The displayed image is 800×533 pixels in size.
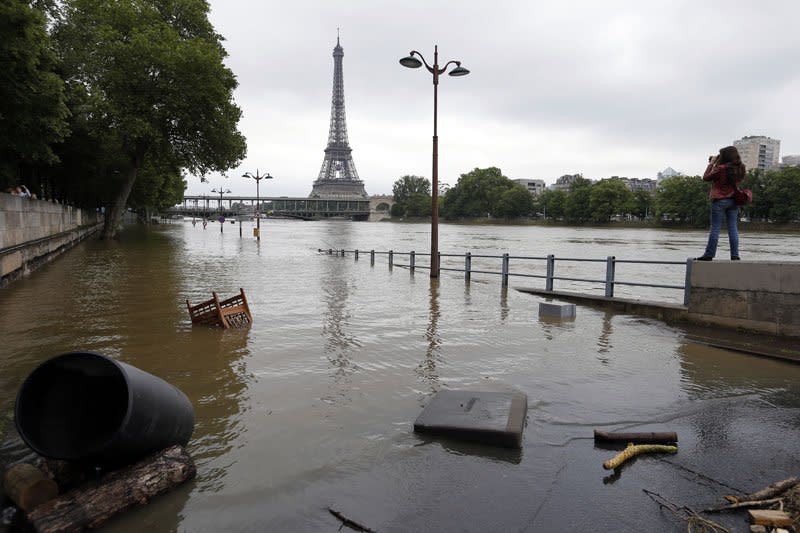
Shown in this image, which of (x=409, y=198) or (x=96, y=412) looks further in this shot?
(x=409, y=198)

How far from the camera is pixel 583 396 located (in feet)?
19.3

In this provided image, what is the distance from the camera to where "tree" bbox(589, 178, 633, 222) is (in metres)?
117

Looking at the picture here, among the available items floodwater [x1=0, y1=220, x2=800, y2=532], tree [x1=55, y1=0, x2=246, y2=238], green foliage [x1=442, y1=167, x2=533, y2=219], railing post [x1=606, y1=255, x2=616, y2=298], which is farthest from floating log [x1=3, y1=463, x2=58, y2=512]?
green foliage [x1=442, y1=167, x2=533, y2=219]

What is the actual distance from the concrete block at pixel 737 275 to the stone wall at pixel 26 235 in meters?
17.1

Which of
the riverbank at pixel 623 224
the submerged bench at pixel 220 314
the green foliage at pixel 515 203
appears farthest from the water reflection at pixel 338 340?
the green foliage at pixel 515 203

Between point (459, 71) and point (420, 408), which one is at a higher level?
point (459, 71)

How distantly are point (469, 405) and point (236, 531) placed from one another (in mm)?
2511

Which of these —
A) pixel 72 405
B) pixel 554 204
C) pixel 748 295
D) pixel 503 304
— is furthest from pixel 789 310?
pixel 554 204

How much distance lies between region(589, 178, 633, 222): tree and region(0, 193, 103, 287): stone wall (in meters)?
110

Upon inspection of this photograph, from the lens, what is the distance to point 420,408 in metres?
5.54

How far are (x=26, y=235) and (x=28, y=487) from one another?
19.1 m

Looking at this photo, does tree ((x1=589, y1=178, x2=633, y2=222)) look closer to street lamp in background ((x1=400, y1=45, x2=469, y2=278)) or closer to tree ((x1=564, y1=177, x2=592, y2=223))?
tree ((x1=564, y1=177, x2=592, y2=223))

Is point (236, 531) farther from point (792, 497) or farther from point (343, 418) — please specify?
point (792, 497)

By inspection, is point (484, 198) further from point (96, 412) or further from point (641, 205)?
point (96, 412)
